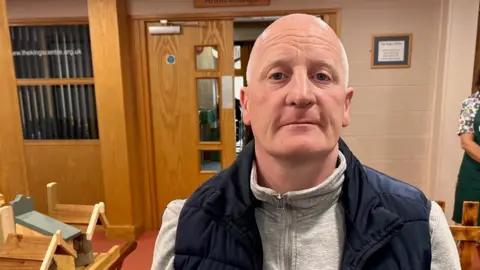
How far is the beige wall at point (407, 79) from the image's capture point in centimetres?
277

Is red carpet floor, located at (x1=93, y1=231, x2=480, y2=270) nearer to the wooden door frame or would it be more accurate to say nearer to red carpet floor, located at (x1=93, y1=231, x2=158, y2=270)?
red carpet floor, located at (x1=93, y1=231, x2=158, y2=270)

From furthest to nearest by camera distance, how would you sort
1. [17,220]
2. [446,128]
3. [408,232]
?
[446,128], [17,220], [408,232]

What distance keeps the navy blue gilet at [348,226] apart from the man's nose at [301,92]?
18 cm

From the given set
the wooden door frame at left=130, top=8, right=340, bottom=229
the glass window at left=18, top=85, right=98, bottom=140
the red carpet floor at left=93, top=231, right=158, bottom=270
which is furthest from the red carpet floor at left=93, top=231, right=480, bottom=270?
the glass window at left=18, top=85, right=98, bottom=140

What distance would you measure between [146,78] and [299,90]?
2.59m

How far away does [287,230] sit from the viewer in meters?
0.77

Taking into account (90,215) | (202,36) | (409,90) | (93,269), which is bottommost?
(93,269)

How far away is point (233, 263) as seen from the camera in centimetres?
76

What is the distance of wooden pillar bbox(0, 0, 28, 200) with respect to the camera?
1.55m

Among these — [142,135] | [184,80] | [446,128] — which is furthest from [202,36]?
[446,128]

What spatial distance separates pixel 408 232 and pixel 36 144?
338cm

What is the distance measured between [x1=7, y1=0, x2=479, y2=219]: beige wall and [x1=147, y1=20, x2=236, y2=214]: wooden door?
0.85ft

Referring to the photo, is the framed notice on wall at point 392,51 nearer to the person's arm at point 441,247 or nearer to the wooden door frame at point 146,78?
the wooden door frame at point 146,78

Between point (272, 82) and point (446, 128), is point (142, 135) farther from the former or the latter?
point (272, 82)
